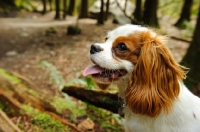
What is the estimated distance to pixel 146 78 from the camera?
2861mm

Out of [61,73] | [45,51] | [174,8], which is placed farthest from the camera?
[174,8]

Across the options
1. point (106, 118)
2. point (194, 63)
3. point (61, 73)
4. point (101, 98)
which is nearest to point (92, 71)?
point (101, 98)

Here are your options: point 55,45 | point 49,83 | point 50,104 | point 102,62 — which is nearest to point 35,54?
point 55,45

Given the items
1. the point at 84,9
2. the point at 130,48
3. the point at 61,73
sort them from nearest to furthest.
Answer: the point at 130,48, the point at 61,73, the point at 84,9

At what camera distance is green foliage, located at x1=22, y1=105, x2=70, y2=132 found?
437cm

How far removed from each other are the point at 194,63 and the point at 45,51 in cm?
663

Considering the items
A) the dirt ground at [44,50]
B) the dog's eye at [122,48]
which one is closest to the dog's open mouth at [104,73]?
the dog's eye at [122,48]

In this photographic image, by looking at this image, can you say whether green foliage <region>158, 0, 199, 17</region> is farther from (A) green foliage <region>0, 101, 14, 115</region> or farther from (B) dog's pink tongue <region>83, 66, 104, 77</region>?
(B) dog's pink tongue <region>83, 66, 104, 77</region>

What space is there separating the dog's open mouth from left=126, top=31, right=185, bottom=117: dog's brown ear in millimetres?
208

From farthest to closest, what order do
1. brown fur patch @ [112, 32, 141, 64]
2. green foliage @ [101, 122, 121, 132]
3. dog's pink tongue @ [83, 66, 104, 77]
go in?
green foliage @ [101, 122, 121, 132]
dog's pink tongue @ [83, 66, 104, 77]
brown fur patch @ [112, 32, 141, 64]

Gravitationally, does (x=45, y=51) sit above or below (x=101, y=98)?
below

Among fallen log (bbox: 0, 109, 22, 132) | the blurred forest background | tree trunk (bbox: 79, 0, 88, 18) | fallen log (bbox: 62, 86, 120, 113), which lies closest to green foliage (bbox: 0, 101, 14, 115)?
the blurred forest background

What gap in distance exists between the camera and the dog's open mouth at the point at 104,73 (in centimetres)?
307

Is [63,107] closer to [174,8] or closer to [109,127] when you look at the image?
[109,127]
